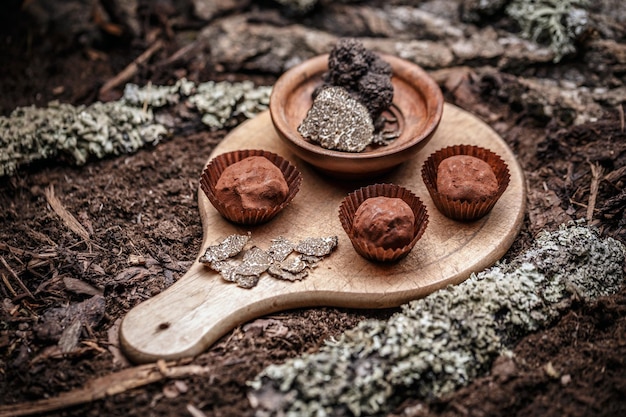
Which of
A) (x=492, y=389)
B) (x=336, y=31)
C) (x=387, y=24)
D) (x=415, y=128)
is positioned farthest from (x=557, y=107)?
(x=492, y=389)

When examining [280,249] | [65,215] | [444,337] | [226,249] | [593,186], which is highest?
Answer: [65,215]

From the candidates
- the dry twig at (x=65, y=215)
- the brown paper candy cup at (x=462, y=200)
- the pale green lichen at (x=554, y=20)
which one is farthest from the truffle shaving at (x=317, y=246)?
the pale green lichen at (x=554, y=20)

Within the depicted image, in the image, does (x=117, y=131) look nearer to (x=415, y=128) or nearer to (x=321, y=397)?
(x=415, y=128)

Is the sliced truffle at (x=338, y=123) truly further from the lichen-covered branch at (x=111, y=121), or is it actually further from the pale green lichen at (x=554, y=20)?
the pale green lichen at (x=554, y=20)

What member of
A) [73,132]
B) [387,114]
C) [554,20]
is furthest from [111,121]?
[554,20]

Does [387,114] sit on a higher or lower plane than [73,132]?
lower

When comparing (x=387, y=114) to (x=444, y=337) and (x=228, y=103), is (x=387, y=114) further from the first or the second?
(x=444, y=337)

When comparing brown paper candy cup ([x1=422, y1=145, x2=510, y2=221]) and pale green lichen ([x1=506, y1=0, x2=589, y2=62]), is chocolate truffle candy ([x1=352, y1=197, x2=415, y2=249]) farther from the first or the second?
pale green lichen ([x1=506, y1=0, x2=589, y2=62])
